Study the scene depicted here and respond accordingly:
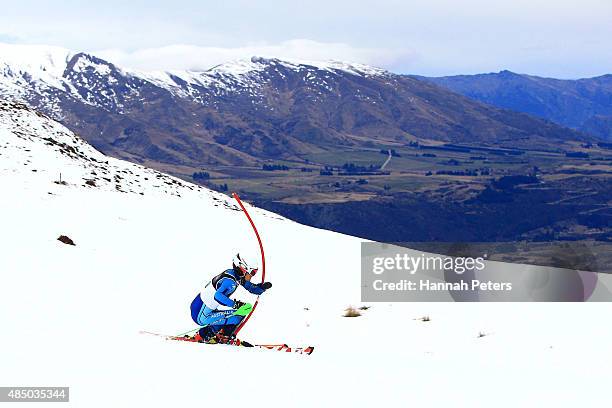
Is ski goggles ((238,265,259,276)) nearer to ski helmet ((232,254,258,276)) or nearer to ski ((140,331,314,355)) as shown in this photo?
ski helmet ((232,254,258,276))

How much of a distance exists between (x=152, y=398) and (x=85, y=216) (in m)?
17.3

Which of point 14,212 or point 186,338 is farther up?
point 14,212

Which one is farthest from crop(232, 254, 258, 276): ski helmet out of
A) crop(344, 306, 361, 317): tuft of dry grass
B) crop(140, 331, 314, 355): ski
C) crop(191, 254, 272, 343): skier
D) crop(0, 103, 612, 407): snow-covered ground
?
crop(344, 306, 361, 317): tuft of dry grass

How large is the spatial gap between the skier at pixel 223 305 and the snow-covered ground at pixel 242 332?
3.24 feet

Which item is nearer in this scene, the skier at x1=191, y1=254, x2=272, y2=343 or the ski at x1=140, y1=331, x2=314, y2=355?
the ski at x1=140, y1=331, x2=314, y2=355

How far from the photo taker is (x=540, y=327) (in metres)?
15.1

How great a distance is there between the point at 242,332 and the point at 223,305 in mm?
2434

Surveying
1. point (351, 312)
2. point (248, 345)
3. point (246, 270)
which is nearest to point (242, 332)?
point (248, 345)

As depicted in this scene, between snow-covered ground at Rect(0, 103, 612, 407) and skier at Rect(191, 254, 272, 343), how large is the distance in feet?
3.24

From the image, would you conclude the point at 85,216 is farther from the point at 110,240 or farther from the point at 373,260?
the point at 373,260

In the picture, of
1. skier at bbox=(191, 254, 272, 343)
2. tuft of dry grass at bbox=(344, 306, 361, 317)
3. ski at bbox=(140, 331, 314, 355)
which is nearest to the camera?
ski at bbox=(140, 331, 314, 355)

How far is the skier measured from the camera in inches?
554

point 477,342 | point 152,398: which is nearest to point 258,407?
point 152,398

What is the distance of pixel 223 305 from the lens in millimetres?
14070
